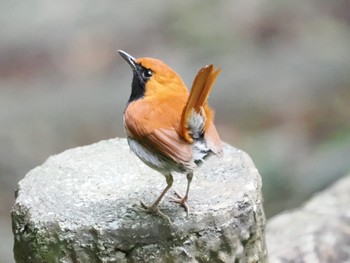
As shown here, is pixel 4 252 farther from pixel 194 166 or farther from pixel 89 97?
pixel 194 166

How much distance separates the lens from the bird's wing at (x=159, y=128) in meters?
2.60

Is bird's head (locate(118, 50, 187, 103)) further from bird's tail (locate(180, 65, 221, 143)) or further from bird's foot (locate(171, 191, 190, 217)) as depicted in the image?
bird's foot (locate(171, 191, 190, 217))

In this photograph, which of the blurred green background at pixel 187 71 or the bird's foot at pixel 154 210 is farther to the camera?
the blurred green background at pixel 187 71

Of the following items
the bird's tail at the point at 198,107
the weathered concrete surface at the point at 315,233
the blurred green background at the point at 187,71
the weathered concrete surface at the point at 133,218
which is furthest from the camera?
the blurred green background at the point at 187,71

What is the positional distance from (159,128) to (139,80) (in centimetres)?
24

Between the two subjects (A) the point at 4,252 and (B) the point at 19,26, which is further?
(B) the point at 19,26

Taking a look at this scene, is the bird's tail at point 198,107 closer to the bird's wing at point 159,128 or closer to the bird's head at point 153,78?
the bird's wing at point 159,128

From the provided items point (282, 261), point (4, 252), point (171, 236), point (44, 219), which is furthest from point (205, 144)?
point (4, 252)

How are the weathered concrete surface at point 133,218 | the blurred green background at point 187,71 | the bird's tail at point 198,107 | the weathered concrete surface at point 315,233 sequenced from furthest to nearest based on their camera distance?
1. the blurred green background at point 187,71
2. the weathered concrete surface at point 315,233
3. the weathered concrete surface at point 133,218
4. the bird's tail at point 198,107

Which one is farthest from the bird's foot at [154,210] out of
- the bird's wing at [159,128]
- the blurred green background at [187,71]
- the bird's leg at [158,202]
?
the blurred green background at [187,71]

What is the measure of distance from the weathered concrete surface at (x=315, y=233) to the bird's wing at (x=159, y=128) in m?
0.94

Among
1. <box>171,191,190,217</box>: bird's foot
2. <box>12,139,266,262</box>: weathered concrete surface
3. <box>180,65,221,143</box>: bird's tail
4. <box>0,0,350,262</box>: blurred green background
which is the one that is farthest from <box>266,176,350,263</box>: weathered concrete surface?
<box>0,0,350,262</box>: blurred green background

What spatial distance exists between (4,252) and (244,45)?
76.5 inches

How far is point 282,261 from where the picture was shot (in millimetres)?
3346
